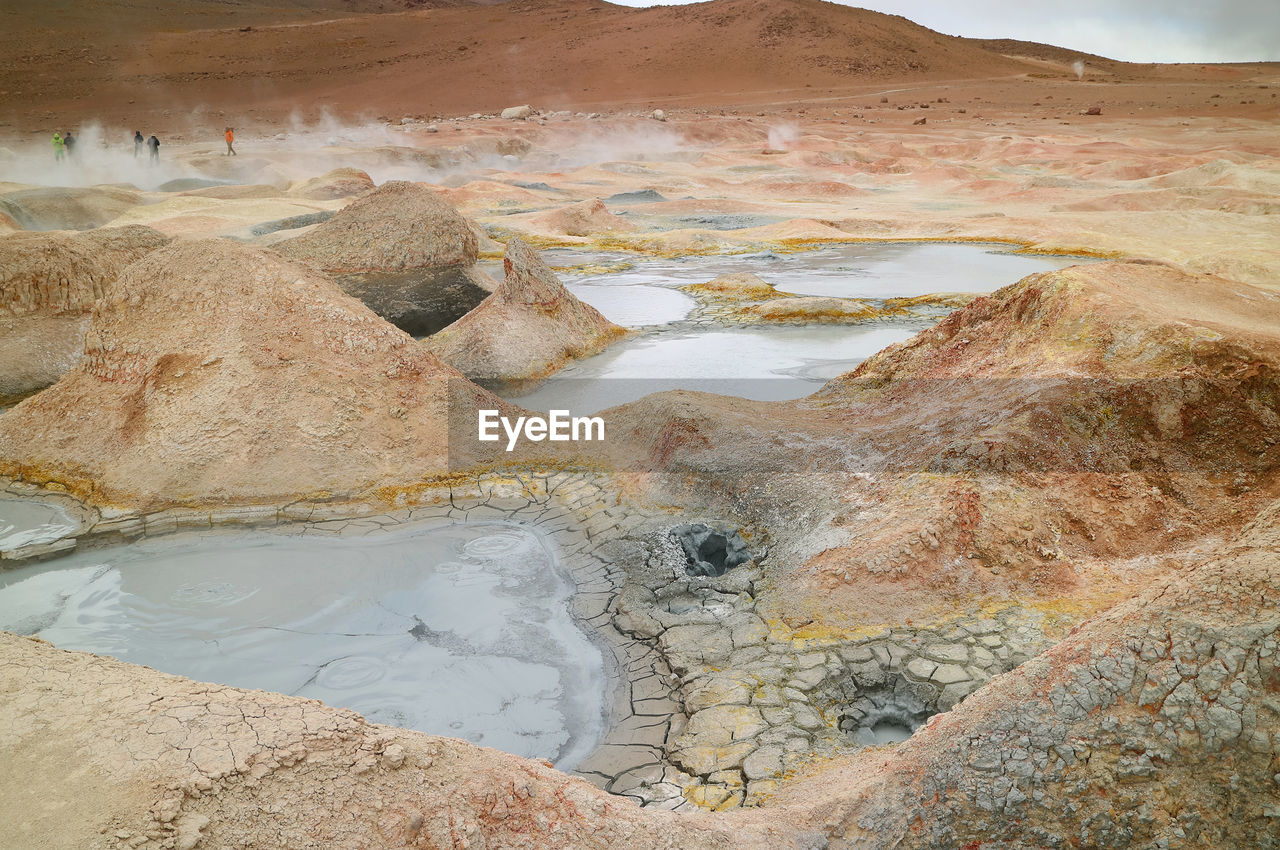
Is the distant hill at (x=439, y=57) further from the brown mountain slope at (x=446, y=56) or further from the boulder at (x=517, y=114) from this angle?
the boulder at (x=517, y=114)

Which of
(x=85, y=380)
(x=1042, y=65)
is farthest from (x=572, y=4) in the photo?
(x=85, y=380)

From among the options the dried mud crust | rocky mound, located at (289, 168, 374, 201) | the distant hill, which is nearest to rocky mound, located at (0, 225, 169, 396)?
the dried mud crust

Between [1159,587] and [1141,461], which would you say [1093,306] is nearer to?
[1141,461]

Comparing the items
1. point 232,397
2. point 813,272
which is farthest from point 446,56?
point 232,397

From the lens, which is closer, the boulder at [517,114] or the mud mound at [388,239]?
the mud mound at [388,239]

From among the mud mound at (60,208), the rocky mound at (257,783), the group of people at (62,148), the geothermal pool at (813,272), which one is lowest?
the rocky mound at (257,783)

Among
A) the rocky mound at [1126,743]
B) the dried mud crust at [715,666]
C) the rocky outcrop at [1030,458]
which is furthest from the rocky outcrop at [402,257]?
the rocky mound at [1126,743]

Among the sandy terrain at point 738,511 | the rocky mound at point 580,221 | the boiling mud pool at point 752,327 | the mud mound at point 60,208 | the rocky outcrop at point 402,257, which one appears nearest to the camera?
the sandy terrain at point 738,511
